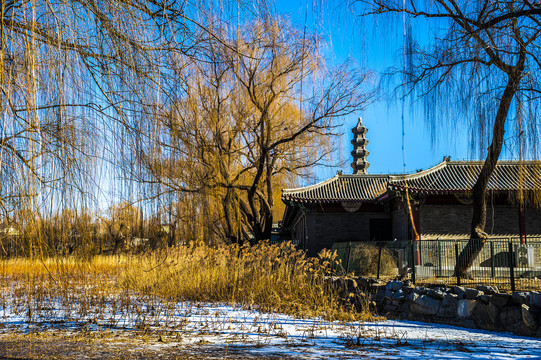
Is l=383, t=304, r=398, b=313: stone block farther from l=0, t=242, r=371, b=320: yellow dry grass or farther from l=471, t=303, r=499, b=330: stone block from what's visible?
l=471, t=303, r=499, b=330: stone block

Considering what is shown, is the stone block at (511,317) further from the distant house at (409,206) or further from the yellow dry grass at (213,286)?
the distant house at (409,206)

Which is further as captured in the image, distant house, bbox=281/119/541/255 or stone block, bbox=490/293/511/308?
distant house, bbox=281/119/541/255

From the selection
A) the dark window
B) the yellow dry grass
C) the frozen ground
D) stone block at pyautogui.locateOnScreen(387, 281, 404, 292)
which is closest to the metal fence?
stone block at pyautogui.locateOnScreen(387, 281, 404, 292)

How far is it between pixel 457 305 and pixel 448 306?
0.17 m

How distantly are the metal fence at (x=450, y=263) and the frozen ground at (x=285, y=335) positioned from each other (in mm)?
3703

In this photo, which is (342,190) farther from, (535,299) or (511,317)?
(535,299)

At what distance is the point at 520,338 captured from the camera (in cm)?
686

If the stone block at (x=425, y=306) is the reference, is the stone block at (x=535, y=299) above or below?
above

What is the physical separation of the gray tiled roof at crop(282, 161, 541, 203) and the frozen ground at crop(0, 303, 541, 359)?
10855 mm

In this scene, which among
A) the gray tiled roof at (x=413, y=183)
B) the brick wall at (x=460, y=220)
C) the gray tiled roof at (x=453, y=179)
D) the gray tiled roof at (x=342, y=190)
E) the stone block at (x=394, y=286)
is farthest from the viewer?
the gray tiled roof at (x=342, y=190)

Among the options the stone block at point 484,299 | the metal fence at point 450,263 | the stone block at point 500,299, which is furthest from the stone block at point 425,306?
the metal fence at point 450,263

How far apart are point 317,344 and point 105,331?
2679 millimetres

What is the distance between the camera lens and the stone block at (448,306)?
8.30m

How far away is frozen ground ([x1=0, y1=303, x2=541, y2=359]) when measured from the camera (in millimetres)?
5160
